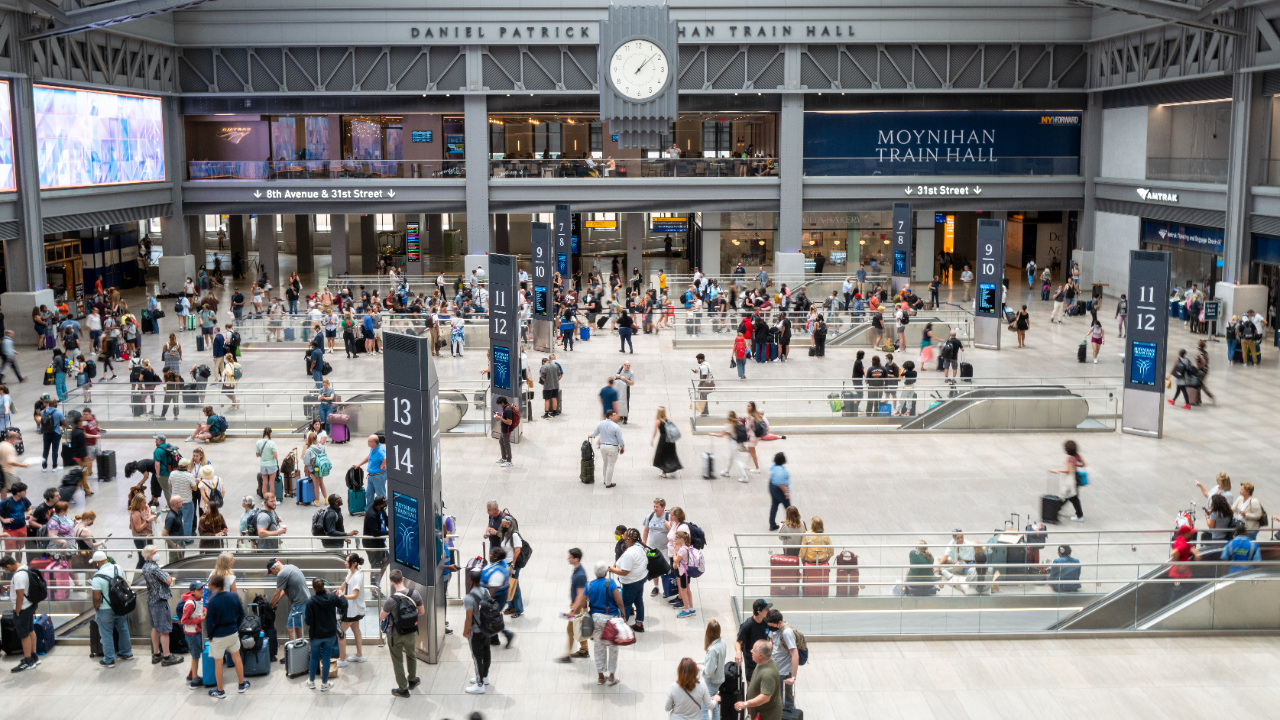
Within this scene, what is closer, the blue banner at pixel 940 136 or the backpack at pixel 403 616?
the backpack at pixel 403 616

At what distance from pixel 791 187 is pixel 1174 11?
1613 cm

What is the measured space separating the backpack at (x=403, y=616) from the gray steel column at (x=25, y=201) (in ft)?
92.1

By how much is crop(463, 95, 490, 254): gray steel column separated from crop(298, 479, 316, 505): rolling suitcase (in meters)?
28.2

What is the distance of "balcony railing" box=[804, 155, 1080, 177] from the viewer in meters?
47.5

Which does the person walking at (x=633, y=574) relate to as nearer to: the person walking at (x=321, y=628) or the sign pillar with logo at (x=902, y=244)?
the person walking at (x=321, y=628)

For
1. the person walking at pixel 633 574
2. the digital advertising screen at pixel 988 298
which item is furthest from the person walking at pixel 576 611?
the digital advertising screen at pixel 988 298

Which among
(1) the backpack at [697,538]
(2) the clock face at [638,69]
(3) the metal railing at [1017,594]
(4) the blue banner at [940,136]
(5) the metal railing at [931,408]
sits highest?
(2) the clock face at [638,69]

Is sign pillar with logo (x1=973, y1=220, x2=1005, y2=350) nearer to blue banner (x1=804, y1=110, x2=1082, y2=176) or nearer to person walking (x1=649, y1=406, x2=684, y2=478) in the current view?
person walking (x1=649, y1=406, x2=684, y2=478)

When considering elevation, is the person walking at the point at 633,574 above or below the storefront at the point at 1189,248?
below

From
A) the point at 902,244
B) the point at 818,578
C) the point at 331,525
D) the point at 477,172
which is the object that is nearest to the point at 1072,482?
the point at 818,578

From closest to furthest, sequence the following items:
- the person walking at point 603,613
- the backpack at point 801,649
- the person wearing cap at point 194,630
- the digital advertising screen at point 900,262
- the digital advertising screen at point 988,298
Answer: the backpack at point 801,649 → the person walking at point 603,613 → the person wearing cap at point 194,630 → the digital advertising screen at point 988,298 → the digital advertising screen at point 900,262

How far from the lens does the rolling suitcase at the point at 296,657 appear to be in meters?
12.6

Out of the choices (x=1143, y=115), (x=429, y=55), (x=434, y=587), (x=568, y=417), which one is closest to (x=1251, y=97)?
(x=1143, y=115)

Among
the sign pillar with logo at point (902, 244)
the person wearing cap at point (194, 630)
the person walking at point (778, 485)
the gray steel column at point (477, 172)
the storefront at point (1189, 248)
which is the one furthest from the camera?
the gray steel column at point (477, 172)
